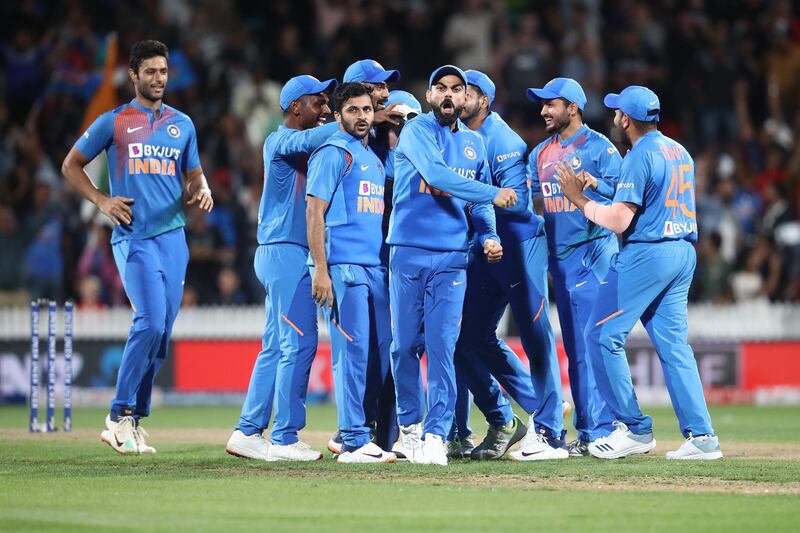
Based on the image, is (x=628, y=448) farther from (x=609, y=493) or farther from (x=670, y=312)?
(x=609, y=493)

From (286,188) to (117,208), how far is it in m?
1.39

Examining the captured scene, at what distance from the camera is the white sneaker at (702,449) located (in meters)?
10.0

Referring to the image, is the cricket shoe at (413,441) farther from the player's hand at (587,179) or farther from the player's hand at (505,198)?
the player's hand at (587,179)

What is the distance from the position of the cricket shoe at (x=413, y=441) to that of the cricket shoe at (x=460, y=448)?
2.91ft

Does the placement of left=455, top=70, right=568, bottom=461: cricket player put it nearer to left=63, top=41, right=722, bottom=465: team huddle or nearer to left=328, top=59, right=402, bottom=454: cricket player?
left=63, top=41, right=722, bottom=465: team huddle

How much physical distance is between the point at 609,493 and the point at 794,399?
11146 millimetres

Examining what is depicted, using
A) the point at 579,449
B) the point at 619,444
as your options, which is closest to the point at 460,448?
the point at 579,449

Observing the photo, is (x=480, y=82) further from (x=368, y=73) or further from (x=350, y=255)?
(x=350, y=255)

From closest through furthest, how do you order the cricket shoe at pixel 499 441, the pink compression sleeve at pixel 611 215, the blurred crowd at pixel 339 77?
the pink compression sleeve at pixel 611 215 < the cricket shoe at pixel 499 441 < the blurred crowd at pixel 339 77

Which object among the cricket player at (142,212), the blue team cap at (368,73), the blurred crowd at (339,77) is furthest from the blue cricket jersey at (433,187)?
the blurred crowd at (339,77)

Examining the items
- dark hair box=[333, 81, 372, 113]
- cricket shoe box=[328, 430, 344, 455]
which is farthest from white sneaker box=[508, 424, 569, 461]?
dark hair box=[333, 81, 372, 113]

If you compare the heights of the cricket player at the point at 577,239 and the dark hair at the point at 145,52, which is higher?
the dark hair at the point at 145,52

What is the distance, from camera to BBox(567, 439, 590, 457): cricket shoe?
34.8ft

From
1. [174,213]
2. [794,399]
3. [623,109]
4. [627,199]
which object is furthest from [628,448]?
[794,399]
